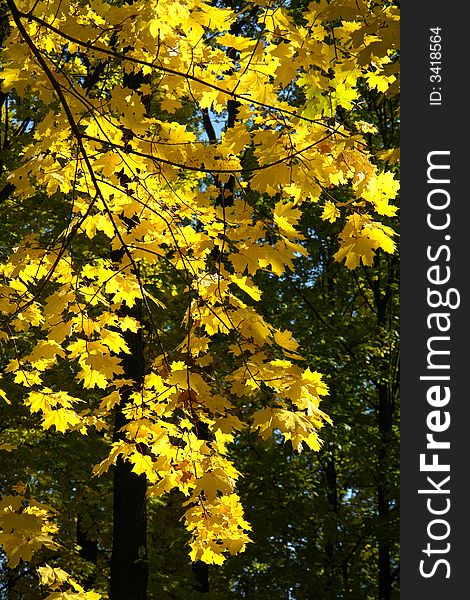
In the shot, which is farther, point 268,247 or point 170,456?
point 170,456

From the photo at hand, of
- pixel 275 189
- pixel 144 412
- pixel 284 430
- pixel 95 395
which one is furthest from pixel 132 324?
pixel 95 395

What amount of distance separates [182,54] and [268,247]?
4.40 feet

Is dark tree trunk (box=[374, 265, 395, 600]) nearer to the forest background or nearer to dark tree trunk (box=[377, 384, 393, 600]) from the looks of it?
dark tree trunk (box=[377, 384, 393, 600])

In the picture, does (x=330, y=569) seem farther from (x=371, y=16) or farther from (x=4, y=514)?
(x=371, y=16)

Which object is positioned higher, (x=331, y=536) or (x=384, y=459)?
(x=384, y=459)

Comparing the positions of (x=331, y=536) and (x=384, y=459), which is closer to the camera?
(x=384, y=459)

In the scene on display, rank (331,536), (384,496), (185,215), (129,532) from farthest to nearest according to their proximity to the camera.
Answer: (331,536)
(384,496)
(129,532)
(185,215)

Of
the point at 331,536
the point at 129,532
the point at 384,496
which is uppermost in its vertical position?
the point at 384,496

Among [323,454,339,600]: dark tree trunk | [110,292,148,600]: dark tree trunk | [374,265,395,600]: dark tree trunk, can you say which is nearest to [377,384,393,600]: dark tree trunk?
[374,265,395,600]: dark tree trunk

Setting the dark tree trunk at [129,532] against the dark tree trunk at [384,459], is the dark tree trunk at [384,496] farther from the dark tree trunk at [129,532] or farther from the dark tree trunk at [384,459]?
the dark tree trunk at [129,532]

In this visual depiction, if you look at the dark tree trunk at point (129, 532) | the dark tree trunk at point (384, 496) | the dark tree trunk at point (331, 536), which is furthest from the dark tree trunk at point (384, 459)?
the dark tree trunk at point (129, 532)

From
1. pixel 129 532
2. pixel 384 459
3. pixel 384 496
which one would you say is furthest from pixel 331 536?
pixel 129 532

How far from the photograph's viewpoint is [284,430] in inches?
125

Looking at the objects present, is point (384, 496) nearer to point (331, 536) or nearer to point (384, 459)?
point (384, 459)
